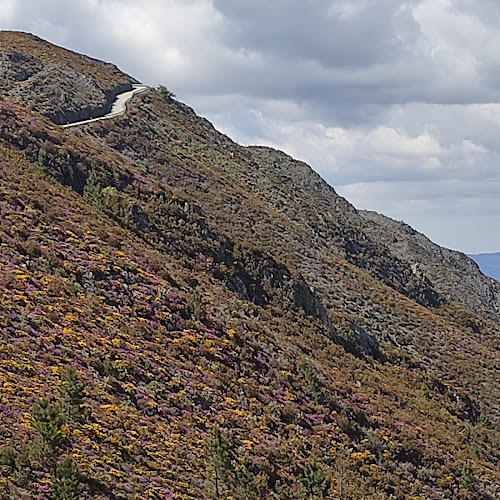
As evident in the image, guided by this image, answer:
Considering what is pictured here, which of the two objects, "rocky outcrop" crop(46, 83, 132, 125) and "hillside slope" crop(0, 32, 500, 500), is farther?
"rocky outcrop" crop(46, 83, 132, 125)

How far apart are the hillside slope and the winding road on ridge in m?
5.30

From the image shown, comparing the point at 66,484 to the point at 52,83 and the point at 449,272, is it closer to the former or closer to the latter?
the point at 52,83

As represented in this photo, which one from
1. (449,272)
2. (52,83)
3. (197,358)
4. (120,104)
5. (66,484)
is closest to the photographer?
(66,484)

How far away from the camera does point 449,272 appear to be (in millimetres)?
108250

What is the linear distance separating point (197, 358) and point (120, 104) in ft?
214

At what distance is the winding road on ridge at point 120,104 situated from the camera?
71.3 m

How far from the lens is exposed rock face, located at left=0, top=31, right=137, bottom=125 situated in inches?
2813

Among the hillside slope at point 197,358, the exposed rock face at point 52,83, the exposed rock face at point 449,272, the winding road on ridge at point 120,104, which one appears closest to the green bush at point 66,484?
the hillside slope at point 197,358

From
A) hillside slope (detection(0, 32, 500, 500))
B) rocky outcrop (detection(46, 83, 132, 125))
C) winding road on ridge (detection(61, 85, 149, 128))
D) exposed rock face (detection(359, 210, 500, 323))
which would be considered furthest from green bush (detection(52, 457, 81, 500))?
exposed rock face (detection(359, 210, 500, 323))

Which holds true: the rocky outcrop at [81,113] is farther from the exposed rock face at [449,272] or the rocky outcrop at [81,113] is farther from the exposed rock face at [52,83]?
the exposed rock face at [449,272]

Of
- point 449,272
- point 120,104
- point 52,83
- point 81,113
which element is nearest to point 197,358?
point 81,113

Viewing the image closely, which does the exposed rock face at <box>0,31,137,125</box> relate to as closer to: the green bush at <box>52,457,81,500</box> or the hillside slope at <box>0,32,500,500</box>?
the hillside slope at <box>0,32,500,500</box>

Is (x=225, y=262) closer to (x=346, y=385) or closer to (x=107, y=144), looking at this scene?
(x=346, y=385)

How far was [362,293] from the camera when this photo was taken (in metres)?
59.7
